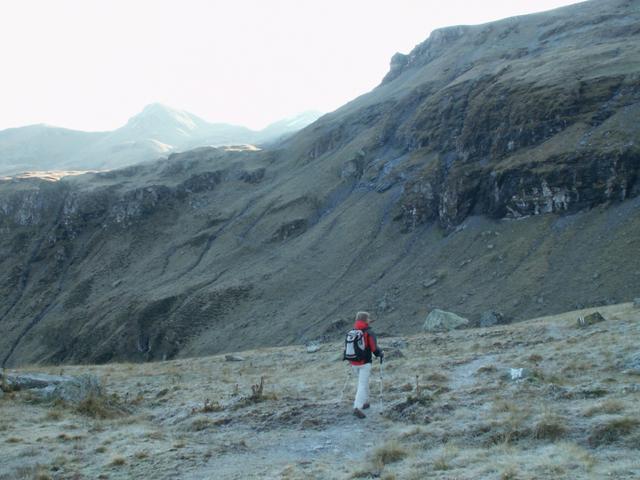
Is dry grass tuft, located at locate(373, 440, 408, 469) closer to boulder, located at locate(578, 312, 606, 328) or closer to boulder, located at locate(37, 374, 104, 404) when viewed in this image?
boulder, located at locate(37, 374, 104, 404)

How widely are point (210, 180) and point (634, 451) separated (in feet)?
→ 349

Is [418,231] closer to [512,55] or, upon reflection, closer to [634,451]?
[512,55]

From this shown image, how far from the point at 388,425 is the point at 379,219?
62834 millimetres

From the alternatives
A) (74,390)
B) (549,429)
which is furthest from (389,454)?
(74,390)

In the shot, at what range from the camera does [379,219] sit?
2940 inches

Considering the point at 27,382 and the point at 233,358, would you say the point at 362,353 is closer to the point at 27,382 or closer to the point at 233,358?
the point at 27,382

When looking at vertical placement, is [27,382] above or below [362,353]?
below

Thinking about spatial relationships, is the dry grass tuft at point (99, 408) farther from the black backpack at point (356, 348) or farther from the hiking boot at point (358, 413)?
the black backpack at point (356, 348)

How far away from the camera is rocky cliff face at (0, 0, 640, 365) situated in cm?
5475

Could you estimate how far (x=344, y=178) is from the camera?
295 ft

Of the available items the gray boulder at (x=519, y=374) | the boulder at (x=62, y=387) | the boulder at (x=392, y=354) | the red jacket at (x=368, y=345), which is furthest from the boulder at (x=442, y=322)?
the red jacket at (x=368, y=345)

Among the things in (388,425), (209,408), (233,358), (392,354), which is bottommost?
(233,358)

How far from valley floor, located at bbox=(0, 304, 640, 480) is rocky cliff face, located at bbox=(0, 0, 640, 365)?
31.2 m

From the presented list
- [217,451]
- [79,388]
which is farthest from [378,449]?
[79,388]
